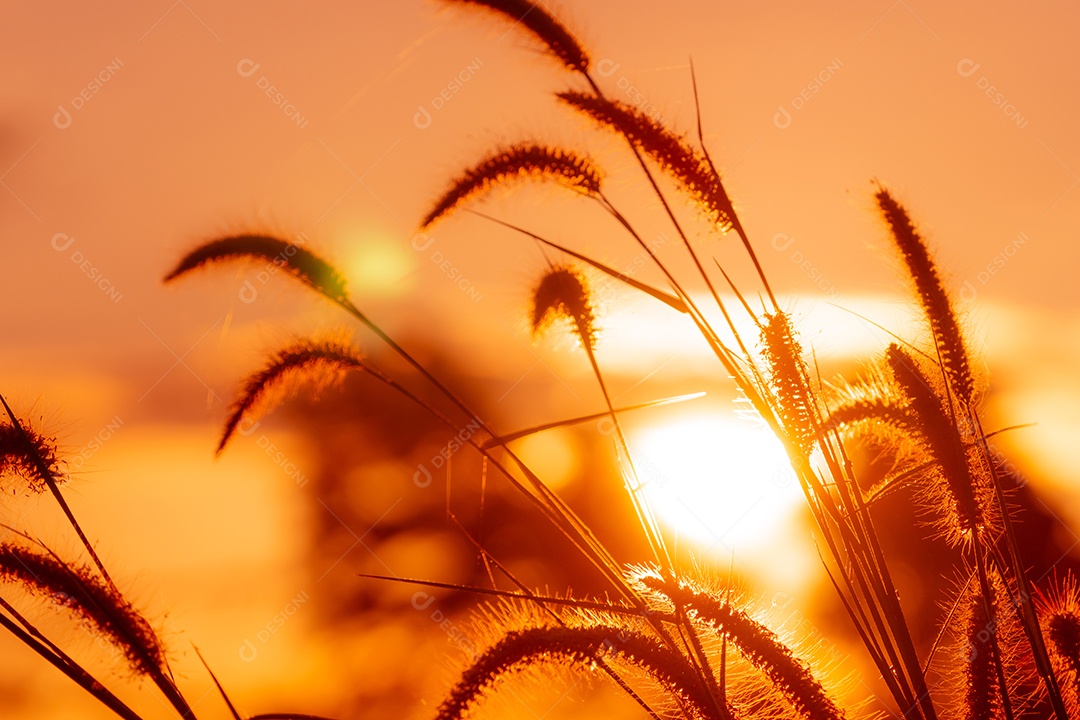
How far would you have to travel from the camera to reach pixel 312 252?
63.9 inches

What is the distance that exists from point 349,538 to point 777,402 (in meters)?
7.18

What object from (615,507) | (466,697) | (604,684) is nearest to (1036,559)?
(615,507)

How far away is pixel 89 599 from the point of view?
4.46 ft

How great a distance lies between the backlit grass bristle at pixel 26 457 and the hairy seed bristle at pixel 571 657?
862 mm

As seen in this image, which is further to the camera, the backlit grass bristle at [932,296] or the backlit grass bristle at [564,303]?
the backlit grass bristle at [564,303]

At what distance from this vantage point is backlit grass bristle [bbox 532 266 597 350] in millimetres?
1736

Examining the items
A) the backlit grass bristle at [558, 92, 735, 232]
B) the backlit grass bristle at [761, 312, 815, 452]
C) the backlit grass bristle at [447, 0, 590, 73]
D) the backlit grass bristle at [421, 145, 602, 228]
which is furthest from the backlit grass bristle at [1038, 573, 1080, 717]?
the backlit grass bristle at [447, 0, 590, 73]

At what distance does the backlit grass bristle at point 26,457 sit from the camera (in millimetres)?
1468

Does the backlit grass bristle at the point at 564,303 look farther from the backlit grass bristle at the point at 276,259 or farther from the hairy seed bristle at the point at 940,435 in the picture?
the hairy seed bristle at the point at 940,435

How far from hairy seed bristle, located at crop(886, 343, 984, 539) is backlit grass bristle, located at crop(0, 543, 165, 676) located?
1445 millimetres

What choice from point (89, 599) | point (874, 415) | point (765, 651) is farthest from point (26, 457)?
point (874, 415)

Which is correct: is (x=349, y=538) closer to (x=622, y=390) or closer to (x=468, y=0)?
(x=622, y=390)

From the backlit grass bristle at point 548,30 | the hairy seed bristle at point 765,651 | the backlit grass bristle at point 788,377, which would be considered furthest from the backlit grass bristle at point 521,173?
the hairy seed bristle at point 765,651

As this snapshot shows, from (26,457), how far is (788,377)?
1429 millimetres
